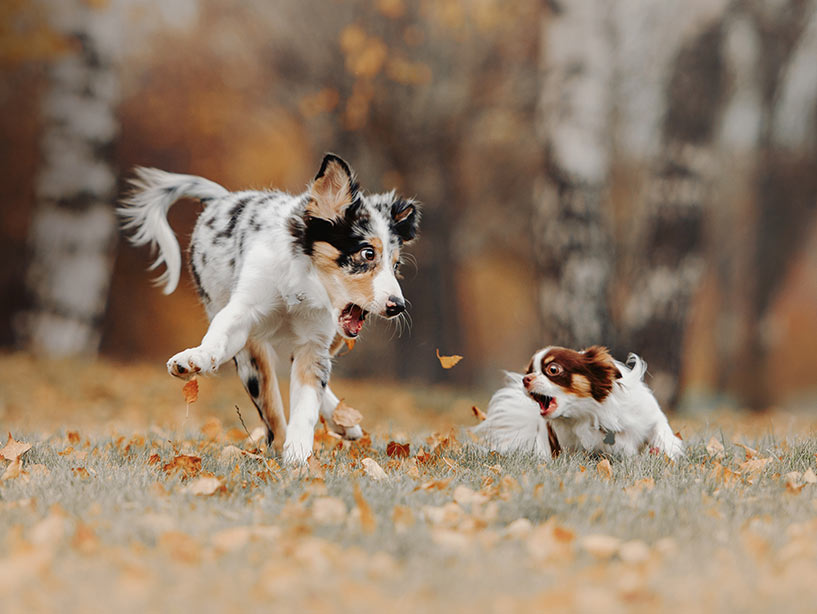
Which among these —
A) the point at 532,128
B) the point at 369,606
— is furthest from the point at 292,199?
the point at 532,128

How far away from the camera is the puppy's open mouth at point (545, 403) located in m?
4.58

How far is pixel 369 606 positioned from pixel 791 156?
19715 mm

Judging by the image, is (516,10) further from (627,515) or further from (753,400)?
(627,515)

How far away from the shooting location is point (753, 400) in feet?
61.1

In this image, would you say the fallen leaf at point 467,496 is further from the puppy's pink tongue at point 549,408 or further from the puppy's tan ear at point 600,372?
the puppy's tan ear at point 600,372

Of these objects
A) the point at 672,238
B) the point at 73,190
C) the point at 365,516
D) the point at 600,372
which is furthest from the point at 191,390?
the point at 73,190

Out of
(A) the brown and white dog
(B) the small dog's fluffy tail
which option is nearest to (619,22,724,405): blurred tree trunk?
(A) the brown and white dog

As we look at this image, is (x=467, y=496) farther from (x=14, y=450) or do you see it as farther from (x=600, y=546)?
(x=14, y=450)

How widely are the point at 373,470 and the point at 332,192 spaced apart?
144cm

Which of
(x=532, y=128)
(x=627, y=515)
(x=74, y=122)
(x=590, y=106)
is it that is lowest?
(x=627, y=515)

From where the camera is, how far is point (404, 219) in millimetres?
4734

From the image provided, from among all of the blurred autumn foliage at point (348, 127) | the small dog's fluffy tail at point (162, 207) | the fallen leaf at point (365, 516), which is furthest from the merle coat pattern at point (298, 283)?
the blurred autumn foliage at point (348, 127)

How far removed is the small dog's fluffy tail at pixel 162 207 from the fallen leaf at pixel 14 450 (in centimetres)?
130

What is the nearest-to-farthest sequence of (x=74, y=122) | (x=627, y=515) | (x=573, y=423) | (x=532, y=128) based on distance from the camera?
(x=627, y=515) < (x=573, y=423) < (x=74, y=122) < (x=532, y=128)
